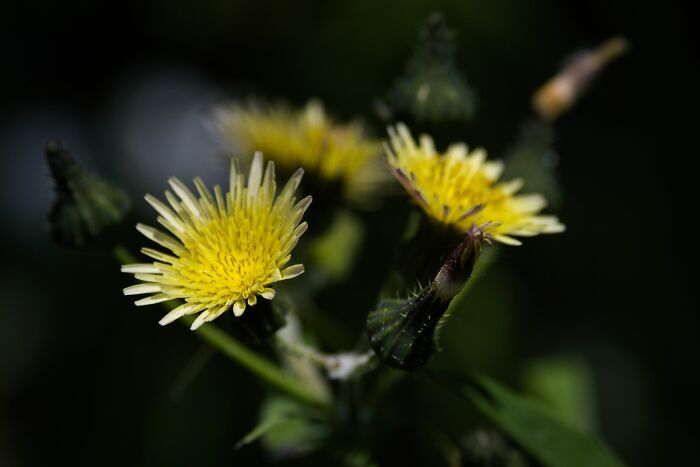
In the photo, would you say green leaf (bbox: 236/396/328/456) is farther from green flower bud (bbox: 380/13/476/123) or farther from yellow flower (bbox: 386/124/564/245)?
green flower bud (bbox: 380/13/476/123)

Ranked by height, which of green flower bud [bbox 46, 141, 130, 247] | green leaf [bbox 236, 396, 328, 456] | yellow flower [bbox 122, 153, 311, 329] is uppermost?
green flower bud [bbox 46, 141, 130, 247]

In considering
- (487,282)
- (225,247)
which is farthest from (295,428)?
(487,282)

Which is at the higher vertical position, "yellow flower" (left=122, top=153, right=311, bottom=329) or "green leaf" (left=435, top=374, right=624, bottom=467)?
"yellow flower" (left=122, top=153, right=311, bottom=329)

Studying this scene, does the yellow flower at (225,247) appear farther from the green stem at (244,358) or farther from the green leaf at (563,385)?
the green leaf at (563,385)

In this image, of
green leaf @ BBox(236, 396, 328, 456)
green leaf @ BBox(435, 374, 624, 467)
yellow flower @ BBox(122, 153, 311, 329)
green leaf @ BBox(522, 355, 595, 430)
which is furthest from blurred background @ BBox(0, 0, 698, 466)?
yellow flower @ BBox(122, 153, 311, 329)

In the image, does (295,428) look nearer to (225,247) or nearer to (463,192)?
(225,247)

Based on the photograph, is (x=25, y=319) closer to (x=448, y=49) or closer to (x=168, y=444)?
(x=168, y=444)

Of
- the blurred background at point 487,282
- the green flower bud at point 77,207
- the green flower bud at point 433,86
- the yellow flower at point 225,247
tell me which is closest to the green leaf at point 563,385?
the blurred background at point 487,282
